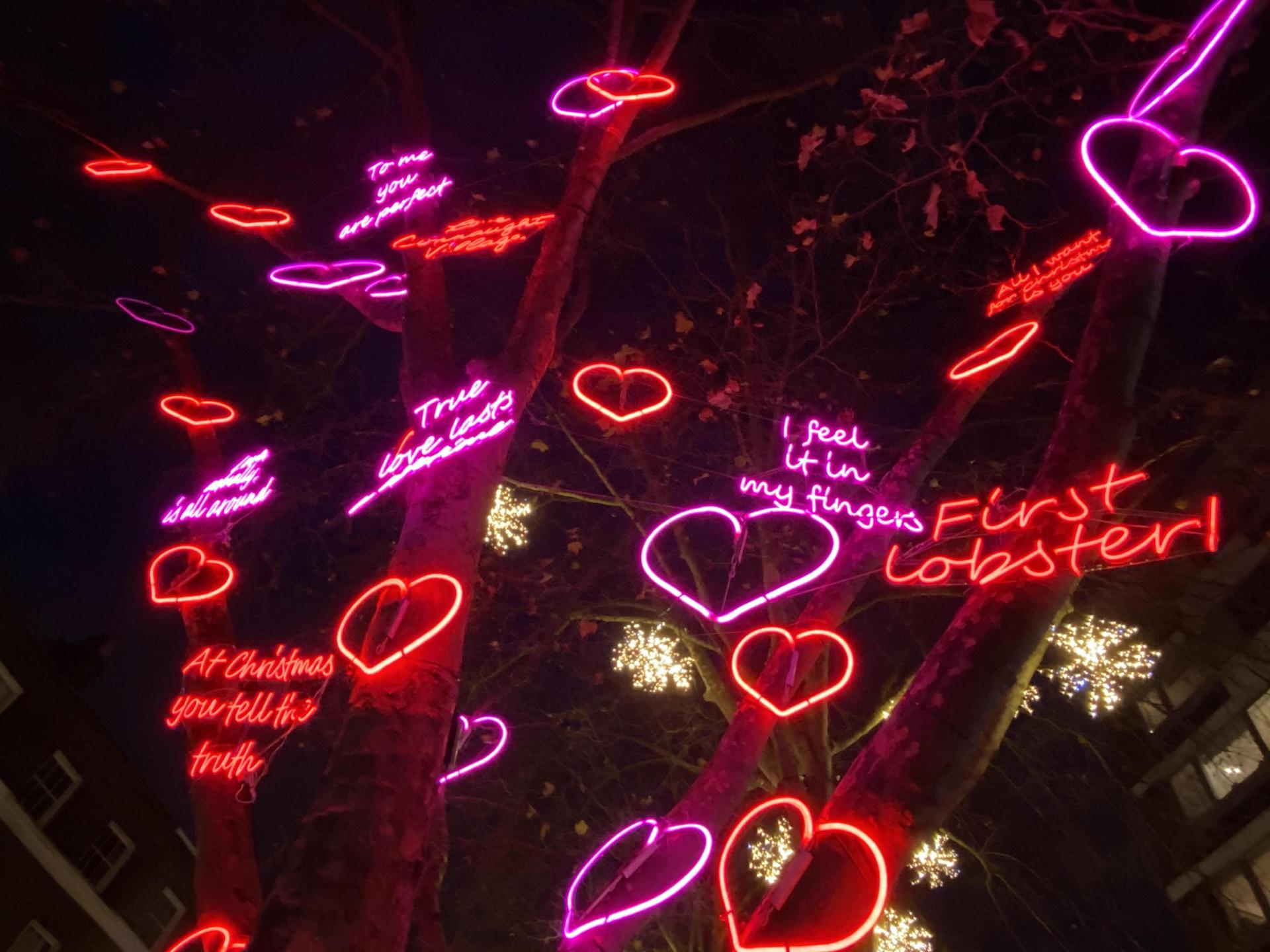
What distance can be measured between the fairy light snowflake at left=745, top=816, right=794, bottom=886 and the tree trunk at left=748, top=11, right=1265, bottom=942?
580cm

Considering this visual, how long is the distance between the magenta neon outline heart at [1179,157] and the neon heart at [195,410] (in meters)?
8.18

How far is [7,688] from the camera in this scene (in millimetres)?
16312

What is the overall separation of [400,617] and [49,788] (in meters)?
17.1

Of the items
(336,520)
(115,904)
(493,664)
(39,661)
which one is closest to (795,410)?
(493,664)

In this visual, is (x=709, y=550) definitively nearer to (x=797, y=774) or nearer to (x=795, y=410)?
(x=795, y=410)

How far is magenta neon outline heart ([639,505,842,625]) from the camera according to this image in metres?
5.51

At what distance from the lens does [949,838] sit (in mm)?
9953

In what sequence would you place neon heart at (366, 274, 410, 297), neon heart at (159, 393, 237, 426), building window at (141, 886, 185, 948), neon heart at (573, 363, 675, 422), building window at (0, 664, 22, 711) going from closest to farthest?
1. neon heart at (573, 363, 675, 422)
2. neon heart at (366, 274, 410, 297)
3. neon heart at (159, 393, 237, 426)
4. building window at (0, 664, 22, 711)
5. building window at (141, 886, 185, 948)

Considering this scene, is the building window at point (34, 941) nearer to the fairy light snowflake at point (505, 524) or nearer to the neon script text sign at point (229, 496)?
the neon script text sign at point (229, 496)

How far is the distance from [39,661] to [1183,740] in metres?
19.8

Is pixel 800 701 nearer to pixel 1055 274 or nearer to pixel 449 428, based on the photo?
pixel 449 428

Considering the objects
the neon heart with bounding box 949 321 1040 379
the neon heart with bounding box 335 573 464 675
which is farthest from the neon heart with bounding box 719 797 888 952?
the neon heart with bounding box 949 321 1040 379

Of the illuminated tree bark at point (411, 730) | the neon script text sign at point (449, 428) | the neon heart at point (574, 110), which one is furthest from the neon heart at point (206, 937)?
the neon heart at point (574, 110)

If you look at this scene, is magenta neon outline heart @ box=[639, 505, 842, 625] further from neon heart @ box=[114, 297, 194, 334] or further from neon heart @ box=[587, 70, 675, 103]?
neon heart @ box=[114, 297, 194, 334]
